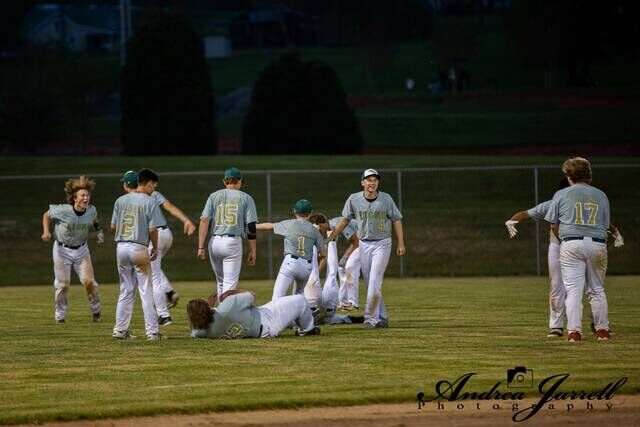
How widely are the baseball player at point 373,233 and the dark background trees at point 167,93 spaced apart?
31.4 m

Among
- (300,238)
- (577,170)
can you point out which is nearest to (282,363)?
(300,238)

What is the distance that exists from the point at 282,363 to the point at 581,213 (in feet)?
12.6

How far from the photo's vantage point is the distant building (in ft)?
350

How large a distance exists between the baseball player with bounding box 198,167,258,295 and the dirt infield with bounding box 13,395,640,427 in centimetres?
631

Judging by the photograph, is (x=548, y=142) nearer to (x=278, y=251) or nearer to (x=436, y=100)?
(x=436, y=100)

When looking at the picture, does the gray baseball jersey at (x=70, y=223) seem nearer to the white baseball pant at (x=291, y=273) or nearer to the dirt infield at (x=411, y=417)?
the white baseball pant at (x=291, y=273)

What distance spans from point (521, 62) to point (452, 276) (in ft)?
202

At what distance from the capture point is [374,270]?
17891mm

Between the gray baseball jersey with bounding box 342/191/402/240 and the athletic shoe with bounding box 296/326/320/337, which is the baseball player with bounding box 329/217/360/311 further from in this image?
the athletic shoe with bounding box 296/326/320/337

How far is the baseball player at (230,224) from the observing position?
17969mm

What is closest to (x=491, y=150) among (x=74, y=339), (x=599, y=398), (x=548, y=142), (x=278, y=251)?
(x=548, y=142)

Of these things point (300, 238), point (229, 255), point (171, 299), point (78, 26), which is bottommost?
point (171, 299)

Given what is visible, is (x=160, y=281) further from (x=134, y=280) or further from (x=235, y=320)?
(x=235, y=320)

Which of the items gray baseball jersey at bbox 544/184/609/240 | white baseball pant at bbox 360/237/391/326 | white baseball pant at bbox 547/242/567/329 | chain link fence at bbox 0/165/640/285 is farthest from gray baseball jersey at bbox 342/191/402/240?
chain link fence at bbox 0/165/640/285
